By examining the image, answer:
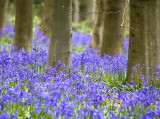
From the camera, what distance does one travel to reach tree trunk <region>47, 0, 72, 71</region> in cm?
628

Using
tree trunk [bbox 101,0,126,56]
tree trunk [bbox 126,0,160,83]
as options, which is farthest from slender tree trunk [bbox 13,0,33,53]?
tree trunk [bbox 126,0,160,83]

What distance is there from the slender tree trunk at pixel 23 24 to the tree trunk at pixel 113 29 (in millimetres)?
2488

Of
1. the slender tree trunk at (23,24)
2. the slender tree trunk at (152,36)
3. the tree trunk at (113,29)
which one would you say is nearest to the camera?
the slender tree trunk at (152,36)

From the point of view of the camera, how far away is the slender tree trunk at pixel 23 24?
9234 millimetres

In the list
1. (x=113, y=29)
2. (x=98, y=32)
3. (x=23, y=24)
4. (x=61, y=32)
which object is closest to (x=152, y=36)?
(x=61, y=32)

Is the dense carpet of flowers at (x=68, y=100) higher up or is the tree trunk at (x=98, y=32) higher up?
the tree trunk at (x=98, y=32)

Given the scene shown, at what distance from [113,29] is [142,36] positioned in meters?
3.16

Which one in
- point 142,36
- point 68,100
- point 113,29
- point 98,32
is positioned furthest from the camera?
point 98,32

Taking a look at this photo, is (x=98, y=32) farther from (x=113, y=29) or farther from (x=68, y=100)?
(x=68, y=100)

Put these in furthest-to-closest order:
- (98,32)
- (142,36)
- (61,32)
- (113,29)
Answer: (98,32) → (113,29) → (61,32) → (142,36)

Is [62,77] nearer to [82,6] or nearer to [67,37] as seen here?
[67,37]

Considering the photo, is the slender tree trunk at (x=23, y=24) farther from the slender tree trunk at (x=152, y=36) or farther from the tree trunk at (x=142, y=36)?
the slender tree trunk at (x=152, y=36)

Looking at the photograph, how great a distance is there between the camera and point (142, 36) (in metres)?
5.75

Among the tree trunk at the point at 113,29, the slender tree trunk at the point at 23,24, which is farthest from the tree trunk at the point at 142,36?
the slender tree trunk at the point at 23,24
